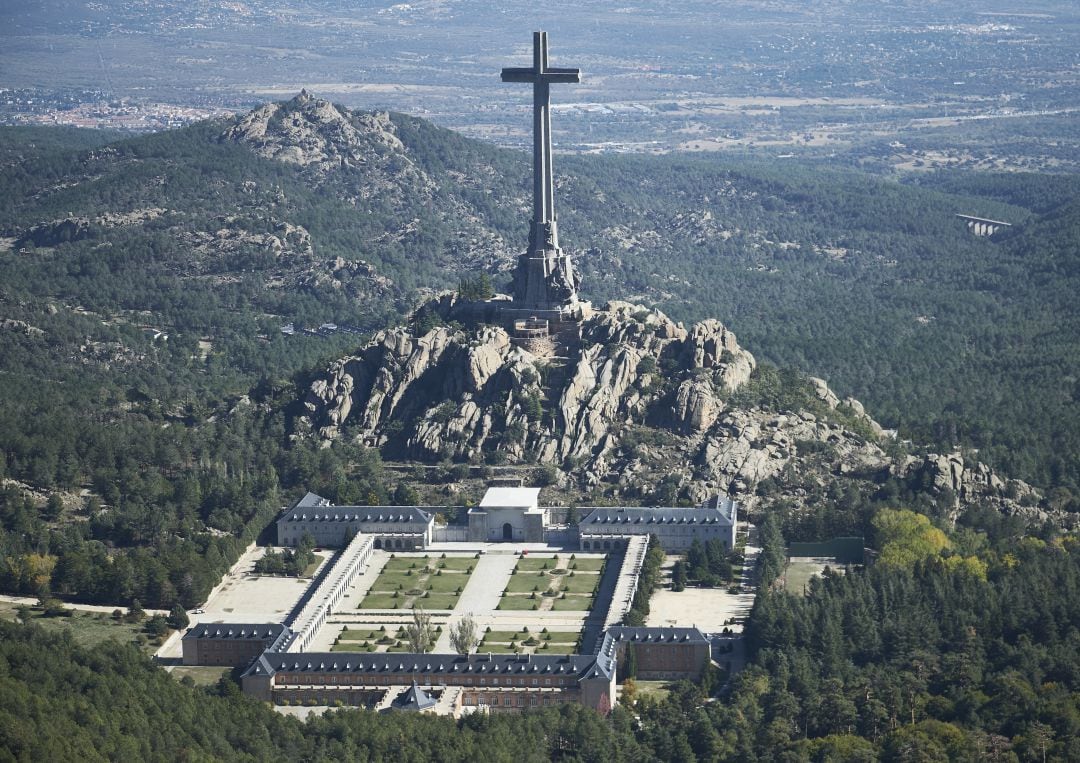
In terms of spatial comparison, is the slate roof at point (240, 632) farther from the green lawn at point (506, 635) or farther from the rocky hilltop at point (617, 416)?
the rocky hilltop at point (617, 416)

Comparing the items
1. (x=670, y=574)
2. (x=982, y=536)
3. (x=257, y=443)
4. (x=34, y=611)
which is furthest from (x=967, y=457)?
(x=34, y=611)

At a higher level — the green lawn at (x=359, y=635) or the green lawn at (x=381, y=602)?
the green lawn at (x=359, y=635)

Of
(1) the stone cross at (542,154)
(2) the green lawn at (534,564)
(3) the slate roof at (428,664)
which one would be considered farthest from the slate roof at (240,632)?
(1) the stone cross at (542,154)

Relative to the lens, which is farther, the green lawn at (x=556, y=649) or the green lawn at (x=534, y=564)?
the green lawn at (x=534, y=564)

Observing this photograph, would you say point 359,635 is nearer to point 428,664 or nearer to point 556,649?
point 428,664

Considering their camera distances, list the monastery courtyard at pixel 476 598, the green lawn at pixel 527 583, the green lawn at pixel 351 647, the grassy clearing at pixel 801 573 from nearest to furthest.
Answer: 1. the green lawn at pixel 351 647
2. the monastery courtyard at pixel 476 598
3. the grassy clearing at pixel 801 573
4. the green lawn at pixel 527 583

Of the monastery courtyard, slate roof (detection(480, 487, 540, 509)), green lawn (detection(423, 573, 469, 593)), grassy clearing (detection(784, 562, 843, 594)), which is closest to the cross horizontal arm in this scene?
slate roof (detection(480, 487, 540, 509))

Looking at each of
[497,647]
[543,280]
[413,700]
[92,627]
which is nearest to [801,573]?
[497,647]
